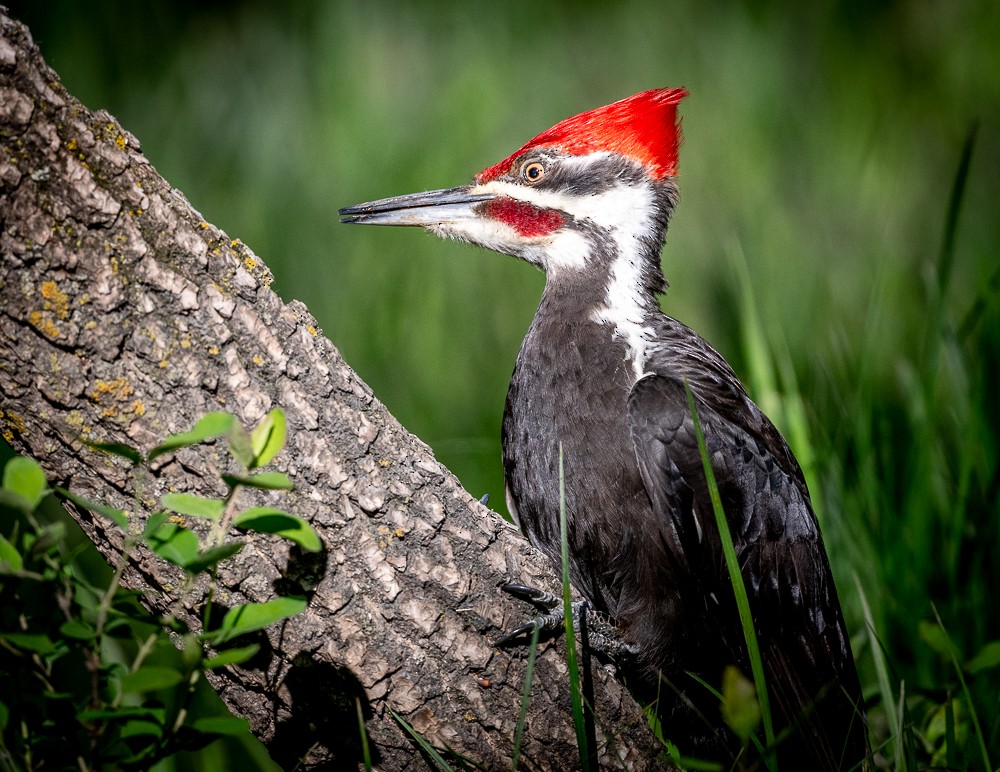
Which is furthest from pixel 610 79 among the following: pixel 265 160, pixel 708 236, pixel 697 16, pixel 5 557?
pixel 5 557

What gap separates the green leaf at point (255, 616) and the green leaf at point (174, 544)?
0.35 feet

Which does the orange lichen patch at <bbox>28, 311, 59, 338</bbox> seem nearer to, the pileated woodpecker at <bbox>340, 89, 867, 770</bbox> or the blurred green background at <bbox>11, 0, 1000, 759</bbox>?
the pileated woodpecker at <bbox>340, 89, 867, 770</bbox>

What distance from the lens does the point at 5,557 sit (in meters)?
1.30

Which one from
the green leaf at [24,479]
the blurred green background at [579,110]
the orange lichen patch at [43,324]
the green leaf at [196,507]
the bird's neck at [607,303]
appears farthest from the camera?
the blurred green background at [579,110]

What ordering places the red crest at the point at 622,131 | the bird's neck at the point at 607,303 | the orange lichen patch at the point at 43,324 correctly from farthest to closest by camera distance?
A: the red crest at the point at 622,131 < the bird's neck at the point at 607,303 < the orange lichen patch at the point at 43,324

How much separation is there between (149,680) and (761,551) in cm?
168

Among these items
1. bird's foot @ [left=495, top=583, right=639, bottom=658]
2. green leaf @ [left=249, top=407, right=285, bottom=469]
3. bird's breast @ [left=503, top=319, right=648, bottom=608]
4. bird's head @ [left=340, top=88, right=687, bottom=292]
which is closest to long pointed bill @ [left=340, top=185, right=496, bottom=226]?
bird's head @ [left=340, top=88, right=687, bottom=292]

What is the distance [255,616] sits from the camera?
4.54 feet

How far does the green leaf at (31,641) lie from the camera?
1284 mm

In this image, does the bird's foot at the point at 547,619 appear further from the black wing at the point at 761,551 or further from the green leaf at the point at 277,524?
the green leaf at the point at 277,524

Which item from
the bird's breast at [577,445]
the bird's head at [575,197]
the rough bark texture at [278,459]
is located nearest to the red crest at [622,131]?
the bird's head at [575,197]

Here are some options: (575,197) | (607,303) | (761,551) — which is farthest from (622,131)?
(761,551)

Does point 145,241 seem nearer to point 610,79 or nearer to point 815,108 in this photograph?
point 610,79

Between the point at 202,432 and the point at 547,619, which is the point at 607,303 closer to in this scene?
the point at 547,619
